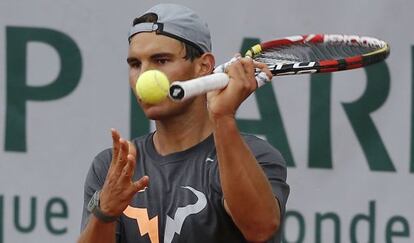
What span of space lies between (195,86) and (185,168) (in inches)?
23.5

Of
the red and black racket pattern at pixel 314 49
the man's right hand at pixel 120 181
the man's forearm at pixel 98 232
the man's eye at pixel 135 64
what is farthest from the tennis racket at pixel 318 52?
the man's forearm at pixel 98 232

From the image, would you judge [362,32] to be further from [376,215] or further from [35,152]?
[35,152]

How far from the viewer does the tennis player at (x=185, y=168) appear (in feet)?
12.0

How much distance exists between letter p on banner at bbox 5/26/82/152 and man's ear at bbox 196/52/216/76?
1974 millimetres

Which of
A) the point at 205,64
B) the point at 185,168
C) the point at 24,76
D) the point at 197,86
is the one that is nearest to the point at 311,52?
the point at 205,64

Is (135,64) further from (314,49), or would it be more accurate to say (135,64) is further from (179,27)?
(314,49)

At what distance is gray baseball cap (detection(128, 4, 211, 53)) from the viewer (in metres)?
4.04

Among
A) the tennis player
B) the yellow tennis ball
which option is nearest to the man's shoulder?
the tennis player

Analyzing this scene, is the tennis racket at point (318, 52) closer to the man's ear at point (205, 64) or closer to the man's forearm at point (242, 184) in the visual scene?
the man's ear at point (205, 64)

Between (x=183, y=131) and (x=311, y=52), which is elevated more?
(x=311, y=52)

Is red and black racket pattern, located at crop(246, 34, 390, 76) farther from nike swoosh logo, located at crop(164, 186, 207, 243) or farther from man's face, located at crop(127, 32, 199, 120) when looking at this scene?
nike swoosh logo, located at crop(164, 186, 207, 243)

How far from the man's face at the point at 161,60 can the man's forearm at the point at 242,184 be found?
1.12 feet

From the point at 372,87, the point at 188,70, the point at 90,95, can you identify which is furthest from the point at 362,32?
the point at 188,70

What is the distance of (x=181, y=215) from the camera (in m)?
3.91
